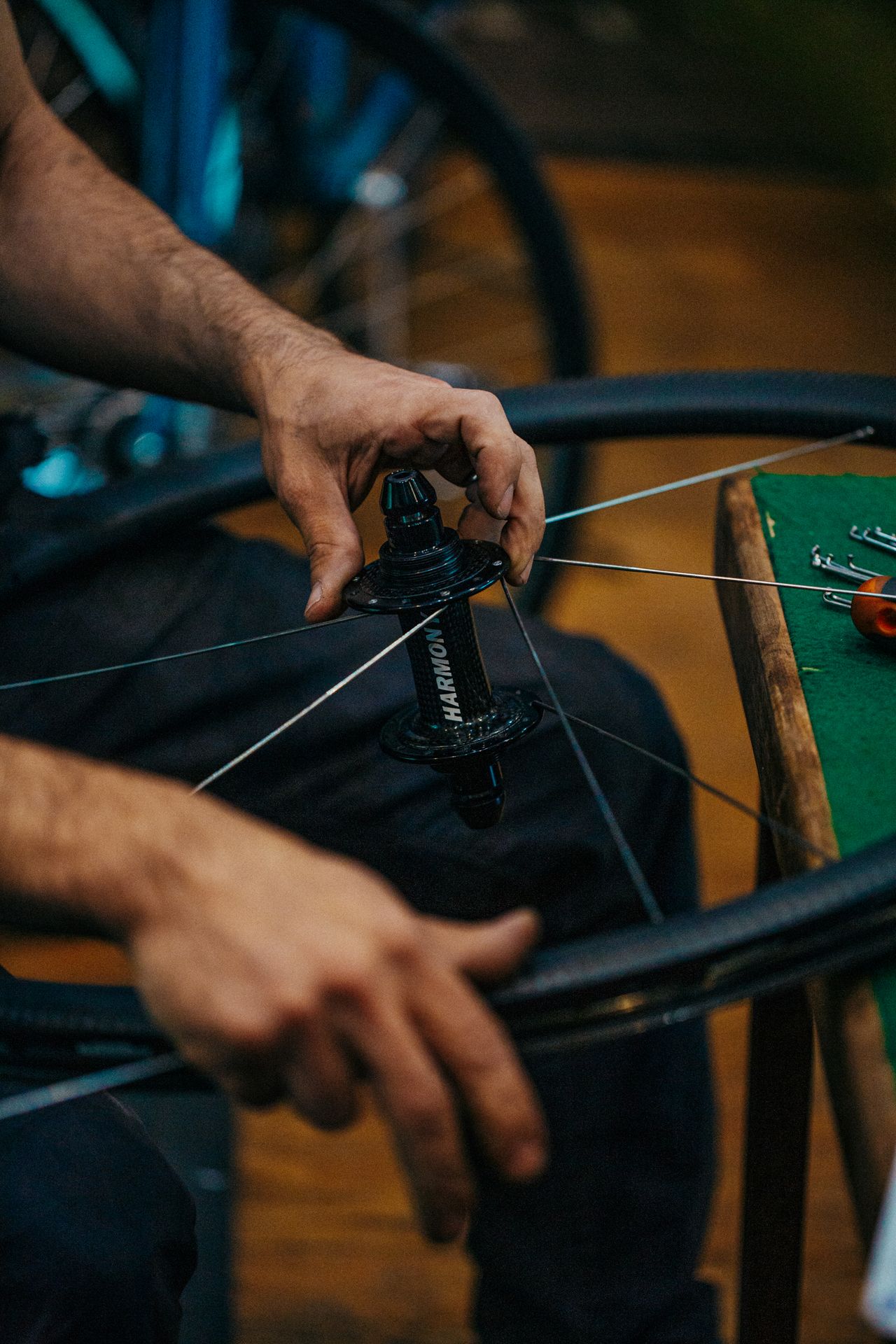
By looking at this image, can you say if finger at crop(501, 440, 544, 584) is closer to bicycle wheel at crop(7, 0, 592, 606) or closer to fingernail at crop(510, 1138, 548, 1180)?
fingernail at crop(510, 1138, 548, 1180)

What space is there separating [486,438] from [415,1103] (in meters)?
0.31

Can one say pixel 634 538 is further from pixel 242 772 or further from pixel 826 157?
pixel 826 157

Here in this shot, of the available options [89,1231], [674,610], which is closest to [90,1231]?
[89,1231]

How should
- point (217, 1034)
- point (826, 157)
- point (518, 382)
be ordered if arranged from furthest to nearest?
point (826, 157) < point (518, 382) < point (217, 1034)

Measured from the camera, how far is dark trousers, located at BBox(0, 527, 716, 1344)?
62 centimetres

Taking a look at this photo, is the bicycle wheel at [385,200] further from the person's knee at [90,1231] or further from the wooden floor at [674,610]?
the person's knee at [90,1231]

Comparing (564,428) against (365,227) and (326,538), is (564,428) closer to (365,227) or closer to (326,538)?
(326,538)

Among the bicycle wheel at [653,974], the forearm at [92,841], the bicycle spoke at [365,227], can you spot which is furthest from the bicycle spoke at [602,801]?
the bicycle spoke at [365,227]

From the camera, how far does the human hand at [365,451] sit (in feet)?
1.77

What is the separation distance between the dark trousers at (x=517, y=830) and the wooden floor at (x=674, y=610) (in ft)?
0.85

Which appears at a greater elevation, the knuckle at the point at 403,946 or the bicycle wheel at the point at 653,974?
the knuckle at the point at 403,946

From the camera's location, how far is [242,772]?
25.2 inches

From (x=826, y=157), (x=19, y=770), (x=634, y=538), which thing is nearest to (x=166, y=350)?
(x=19, y=770)

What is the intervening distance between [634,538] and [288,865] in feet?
4.65
